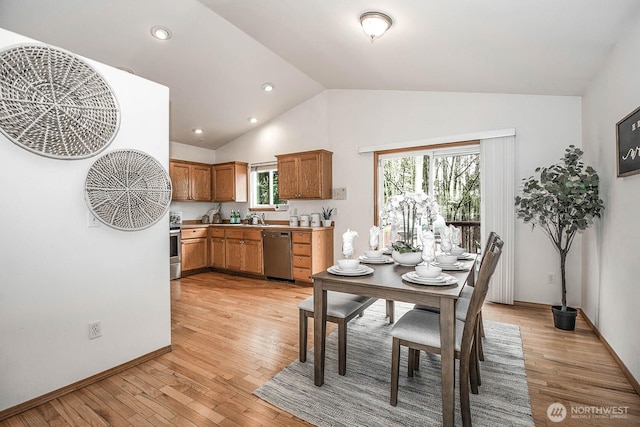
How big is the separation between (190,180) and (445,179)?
4.59 metres

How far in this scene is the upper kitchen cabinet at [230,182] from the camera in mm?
6137

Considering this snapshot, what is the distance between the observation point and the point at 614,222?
2.51 m

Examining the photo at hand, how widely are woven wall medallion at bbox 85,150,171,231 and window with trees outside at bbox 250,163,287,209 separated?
11.3ft

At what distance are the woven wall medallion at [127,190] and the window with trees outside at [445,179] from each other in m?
3.18

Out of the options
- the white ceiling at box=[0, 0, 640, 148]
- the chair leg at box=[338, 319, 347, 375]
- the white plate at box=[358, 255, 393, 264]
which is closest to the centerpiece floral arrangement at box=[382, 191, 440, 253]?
the white plate at box=[358, 255, 393, 264]

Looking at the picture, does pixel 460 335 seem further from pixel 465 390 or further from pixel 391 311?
pixel 391 311

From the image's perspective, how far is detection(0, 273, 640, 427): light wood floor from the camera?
5.94 ft

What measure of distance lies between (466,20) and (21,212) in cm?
330

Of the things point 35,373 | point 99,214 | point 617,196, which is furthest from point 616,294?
point 35,373

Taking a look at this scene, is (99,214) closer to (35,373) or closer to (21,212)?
(21,212)

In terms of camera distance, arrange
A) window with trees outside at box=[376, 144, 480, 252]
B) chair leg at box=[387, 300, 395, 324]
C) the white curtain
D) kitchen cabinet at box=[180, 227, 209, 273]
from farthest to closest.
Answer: kitchen cabinet at box=[180, 227, 209, 273], window with trees outside at box=[376, 144, 480, 252], the white curtain, chair leg at box=[387, 300, 395, 324]

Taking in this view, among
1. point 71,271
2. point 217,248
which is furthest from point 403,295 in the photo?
point 217,248

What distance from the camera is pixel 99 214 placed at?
2193 mm

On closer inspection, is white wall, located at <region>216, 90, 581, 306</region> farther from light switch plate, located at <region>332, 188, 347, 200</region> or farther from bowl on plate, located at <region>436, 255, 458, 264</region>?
bowl on plate, located at <region>436, 255, 458, 264</region>
